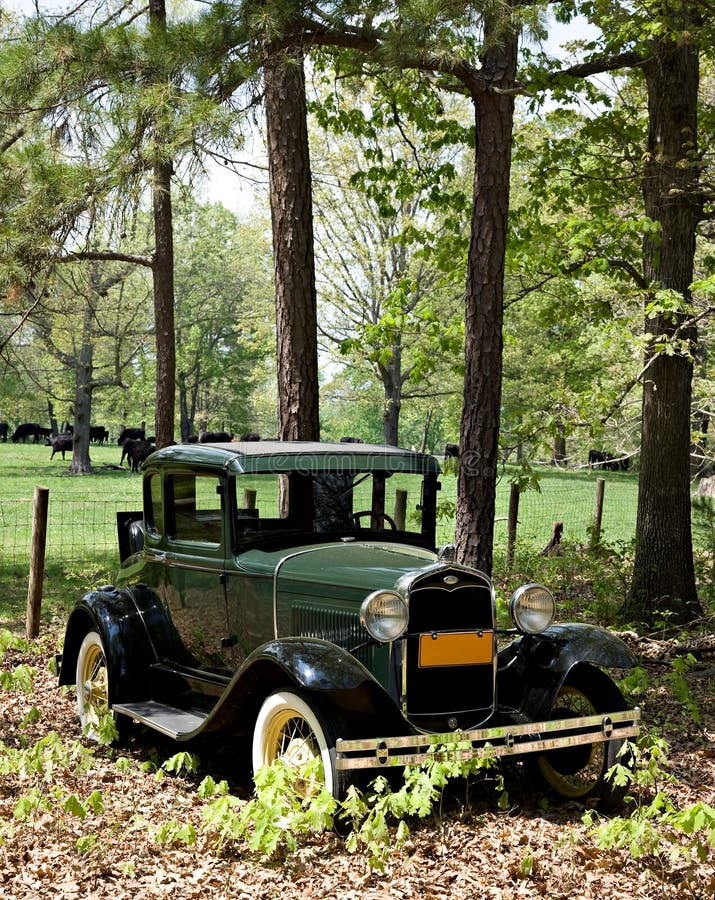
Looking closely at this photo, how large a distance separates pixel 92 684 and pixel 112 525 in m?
12.0

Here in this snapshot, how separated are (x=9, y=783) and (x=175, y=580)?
1.49 meters

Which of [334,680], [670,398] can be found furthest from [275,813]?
[670,398]

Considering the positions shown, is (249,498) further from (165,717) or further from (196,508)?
(165,717)

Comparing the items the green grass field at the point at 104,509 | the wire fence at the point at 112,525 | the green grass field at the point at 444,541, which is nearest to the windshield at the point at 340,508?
the green grass field at the point at 444,541

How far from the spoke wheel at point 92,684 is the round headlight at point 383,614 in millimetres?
2212

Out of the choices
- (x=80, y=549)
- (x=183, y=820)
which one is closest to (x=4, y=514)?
(x=80, y=549)

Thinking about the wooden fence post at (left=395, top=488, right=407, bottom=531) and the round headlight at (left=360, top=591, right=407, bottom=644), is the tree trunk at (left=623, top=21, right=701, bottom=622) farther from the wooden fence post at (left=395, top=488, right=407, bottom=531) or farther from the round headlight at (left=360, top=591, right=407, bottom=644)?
the round headlight at (left=360, top=591, right=407, bottom=644)

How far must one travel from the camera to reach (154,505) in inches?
255

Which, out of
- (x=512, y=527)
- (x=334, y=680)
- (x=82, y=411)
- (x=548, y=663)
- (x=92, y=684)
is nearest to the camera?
(x=334, y=680)

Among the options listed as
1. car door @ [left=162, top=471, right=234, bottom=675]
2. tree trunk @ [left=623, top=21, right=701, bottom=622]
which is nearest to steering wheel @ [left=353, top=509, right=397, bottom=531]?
car door @ [left=162, top=471, right=234, bottom=675]

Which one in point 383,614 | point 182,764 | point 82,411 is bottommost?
point 182,764

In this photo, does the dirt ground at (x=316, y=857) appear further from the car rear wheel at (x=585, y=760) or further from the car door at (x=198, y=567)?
the car door at (x=198, y=567)

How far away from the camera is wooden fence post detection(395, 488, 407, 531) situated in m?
6.24

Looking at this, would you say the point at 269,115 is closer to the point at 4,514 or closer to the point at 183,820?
the point at 183,820
